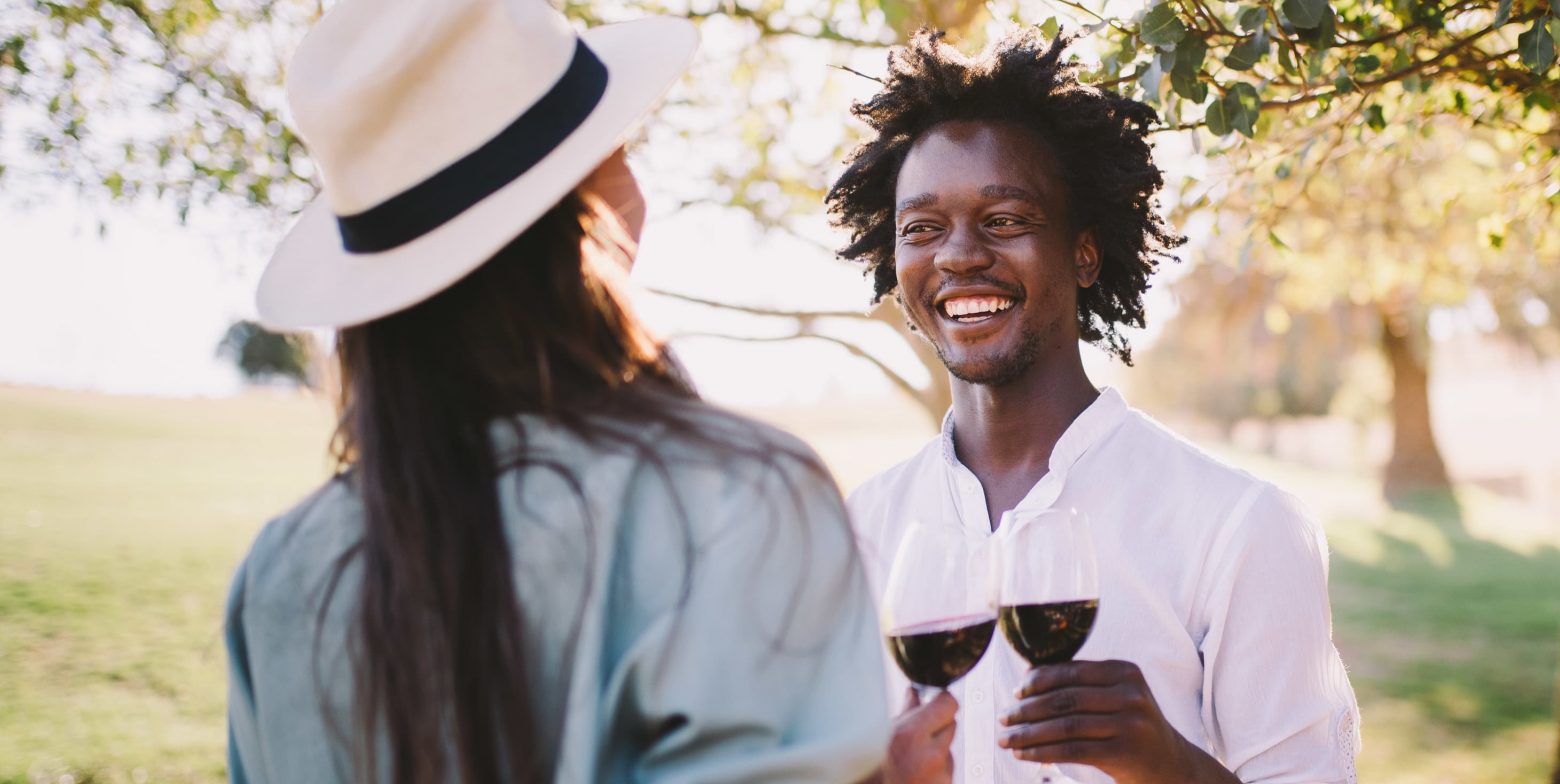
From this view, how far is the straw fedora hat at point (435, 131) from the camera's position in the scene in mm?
1519

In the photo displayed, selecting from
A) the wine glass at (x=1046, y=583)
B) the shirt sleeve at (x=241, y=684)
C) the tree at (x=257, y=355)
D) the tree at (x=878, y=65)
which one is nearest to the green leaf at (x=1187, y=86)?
the tree at (x=878, y=65)

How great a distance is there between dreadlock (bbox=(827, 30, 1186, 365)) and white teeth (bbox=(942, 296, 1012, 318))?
411mm

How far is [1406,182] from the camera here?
12.6 metres

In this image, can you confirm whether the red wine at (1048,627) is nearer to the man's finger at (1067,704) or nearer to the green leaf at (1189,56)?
the man's finger at (1067,704)

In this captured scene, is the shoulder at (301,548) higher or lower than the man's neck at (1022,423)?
lower

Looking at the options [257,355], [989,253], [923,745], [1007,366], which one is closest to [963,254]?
[989,253]

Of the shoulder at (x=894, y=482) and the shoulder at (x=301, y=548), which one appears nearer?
the shoulder at (x=301, y=548)

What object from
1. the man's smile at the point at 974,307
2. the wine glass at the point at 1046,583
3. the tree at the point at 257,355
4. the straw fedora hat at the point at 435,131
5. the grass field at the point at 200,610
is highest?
the man's smile at the point at 974,307

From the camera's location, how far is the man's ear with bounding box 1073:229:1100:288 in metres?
3.18

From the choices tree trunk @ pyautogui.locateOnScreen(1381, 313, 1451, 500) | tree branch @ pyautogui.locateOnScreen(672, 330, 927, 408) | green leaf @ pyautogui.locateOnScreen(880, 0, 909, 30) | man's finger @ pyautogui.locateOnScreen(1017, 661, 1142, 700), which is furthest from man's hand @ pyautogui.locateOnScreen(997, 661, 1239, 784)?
tree trunk @ pyautogui.locateOnScreen(1381, 313, 1451, 500)

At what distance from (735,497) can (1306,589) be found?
1.46 meters

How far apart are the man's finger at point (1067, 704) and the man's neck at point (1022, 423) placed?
3.13ft

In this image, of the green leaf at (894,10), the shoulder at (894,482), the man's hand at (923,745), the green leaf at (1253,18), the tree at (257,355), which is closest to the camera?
the man's hand at (923,745)

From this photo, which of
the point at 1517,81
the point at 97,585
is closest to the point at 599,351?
the point at 1517,81
